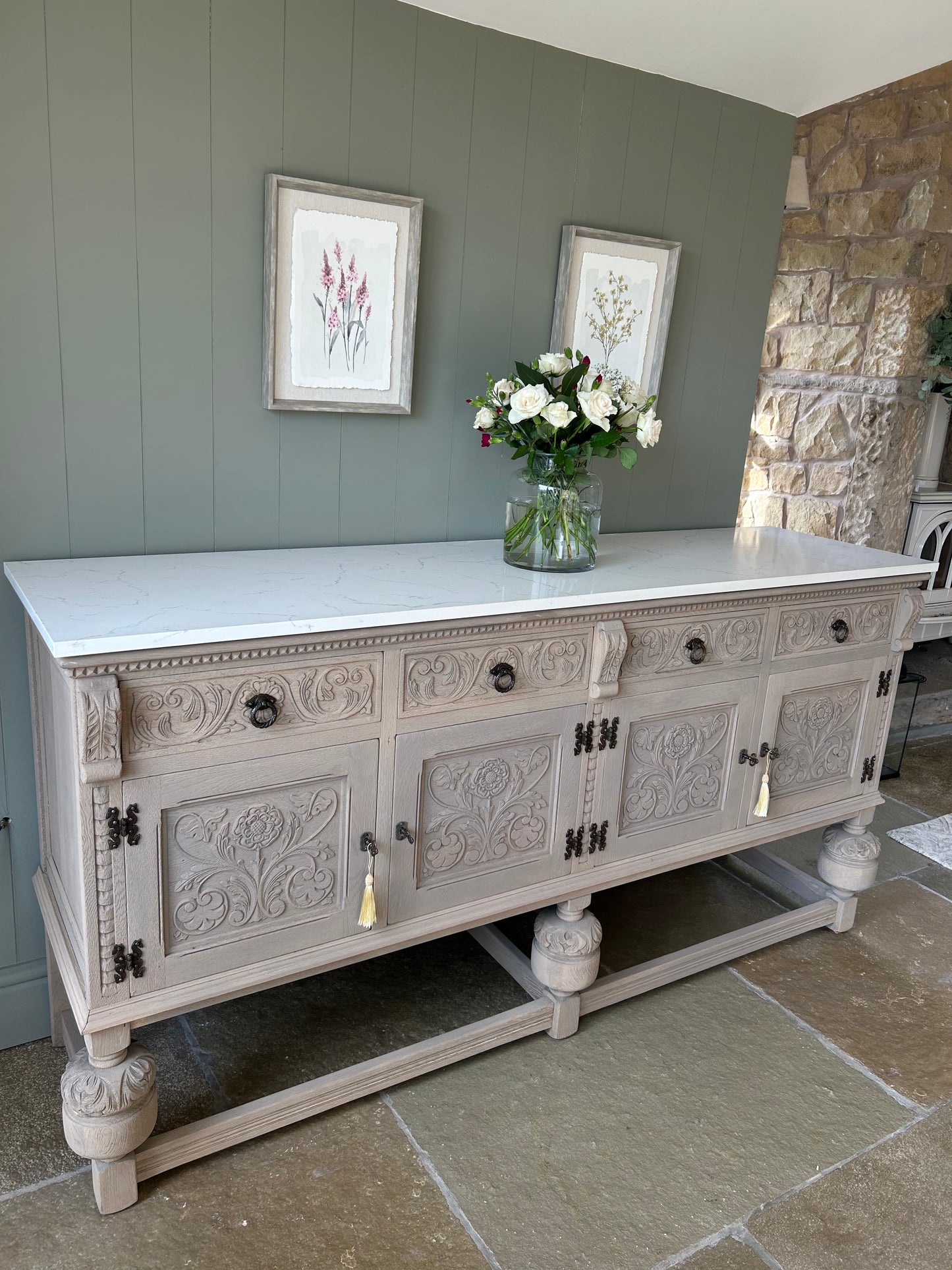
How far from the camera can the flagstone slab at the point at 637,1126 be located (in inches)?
69.5

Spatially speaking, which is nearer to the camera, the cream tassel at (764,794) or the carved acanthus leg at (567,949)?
the carved acanthus leg at (567,949)

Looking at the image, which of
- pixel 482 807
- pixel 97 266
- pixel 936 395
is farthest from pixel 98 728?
pixel 936 395

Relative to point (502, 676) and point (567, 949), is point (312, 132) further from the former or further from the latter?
point (567, 949)

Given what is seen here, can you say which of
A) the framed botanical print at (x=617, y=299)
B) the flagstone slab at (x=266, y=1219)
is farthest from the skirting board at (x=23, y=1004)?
the framed botanical print at (x=617, y=299)

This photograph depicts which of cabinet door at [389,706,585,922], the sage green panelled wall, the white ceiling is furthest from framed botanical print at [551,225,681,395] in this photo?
cabinet door at [389,706,585,922]

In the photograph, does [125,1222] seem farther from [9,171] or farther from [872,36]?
[872,36]

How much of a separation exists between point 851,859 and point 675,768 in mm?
805

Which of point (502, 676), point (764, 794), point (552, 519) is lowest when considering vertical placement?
point (764, 794)

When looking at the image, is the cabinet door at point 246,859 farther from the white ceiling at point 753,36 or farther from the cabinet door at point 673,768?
the white ceiling at point 753,36

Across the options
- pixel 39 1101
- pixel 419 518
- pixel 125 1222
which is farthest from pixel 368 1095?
pixel 419 518

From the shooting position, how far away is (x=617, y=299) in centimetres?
248

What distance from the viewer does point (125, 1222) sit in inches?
66.4

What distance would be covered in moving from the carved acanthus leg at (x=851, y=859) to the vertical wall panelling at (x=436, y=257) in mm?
1442

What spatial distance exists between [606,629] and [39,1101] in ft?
4.99
